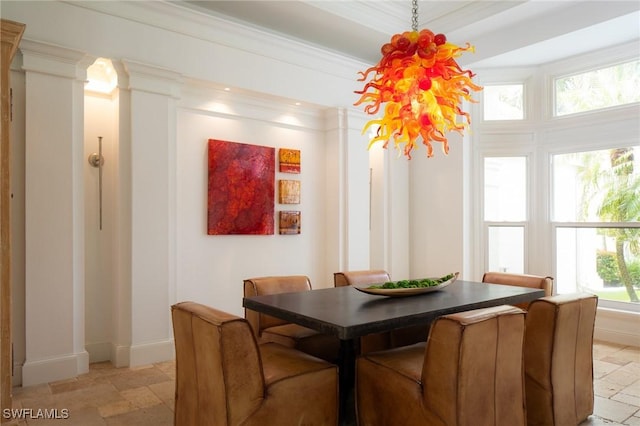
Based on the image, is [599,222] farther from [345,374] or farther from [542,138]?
[345,374]

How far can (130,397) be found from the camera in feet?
10.2

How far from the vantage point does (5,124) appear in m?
2.47

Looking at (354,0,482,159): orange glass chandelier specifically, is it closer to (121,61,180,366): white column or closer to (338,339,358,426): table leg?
(338,339,358,426): table leg

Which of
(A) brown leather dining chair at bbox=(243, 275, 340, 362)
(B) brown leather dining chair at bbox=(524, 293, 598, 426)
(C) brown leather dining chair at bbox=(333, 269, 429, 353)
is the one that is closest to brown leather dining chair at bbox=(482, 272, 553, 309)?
(B) brown leather dining chair at bbox=(524, 293, 598, 426)

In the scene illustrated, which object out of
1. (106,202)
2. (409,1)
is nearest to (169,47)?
(106,202)

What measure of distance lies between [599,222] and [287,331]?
3.81m

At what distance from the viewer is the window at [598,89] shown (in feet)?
15.4

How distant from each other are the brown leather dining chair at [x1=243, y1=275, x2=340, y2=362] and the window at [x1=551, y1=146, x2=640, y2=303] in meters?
3.40

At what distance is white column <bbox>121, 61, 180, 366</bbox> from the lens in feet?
12.4

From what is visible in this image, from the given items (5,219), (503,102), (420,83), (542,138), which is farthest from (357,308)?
(503,102)

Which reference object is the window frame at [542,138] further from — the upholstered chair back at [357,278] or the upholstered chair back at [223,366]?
the upholstered chair back at [223,366]

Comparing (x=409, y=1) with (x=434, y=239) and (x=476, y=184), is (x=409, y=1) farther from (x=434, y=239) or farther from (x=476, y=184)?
(x=434, y=239)
